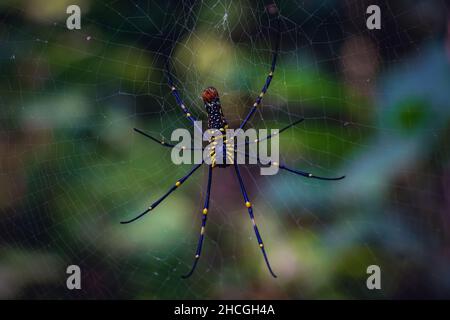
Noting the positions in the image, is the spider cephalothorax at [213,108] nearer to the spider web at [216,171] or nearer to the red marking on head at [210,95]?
the red marking on head at [210,95]

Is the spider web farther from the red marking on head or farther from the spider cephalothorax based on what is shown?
the red marking on head

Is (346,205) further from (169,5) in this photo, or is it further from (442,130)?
(169,5)

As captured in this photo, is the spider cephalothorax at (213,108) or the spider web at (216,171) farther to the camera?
the spider web at (216,171)

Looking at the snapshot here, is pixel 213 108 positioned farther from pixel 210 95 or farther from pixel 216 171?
pixel 216 171

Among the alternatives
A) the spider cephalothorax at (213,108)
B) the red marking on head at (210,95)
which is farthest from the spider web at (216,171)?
the red marking on head at (210,95)

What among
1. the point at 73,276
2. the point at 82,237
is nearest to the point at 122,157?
the point at 82,237

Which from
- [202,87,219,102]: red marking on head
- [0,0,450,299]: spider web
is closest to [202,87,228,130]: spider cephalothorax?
[202,87,219,102]: red marking on head
